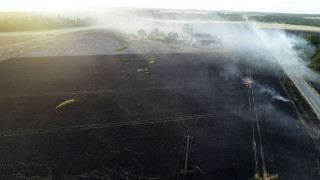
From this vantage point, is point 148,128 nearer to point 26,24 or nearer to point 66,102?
point 66,102

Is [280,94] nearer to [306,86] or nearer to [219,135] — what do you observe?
[306,86]

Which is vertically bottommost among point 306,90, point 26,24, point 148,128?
point 148,128

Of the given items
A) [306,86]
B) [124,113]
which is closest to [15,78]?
[124,113]

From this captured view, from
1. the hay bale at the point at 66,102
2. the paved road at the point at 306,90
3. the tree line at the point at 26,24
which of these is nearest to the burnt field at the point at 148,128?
the hay bale at the point at 66,102

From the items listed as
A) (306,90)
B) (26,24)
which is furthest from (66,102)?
(26,24)

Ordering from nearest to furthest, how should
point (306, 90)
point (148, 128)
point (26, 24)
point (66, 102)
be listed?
point (148, 128)
point (66, 102)
point (306, 90)
point (26, 24)

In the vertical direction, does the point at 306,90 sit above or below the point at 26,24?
below

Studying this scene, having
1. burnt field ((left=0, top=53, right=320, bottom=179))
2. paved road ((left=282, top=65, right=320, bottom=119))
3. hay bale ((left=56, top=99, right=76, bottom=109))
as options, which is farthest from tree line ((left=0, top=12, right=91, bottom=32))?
paved road ((left=282, top=65, right=320, bottom=119))
